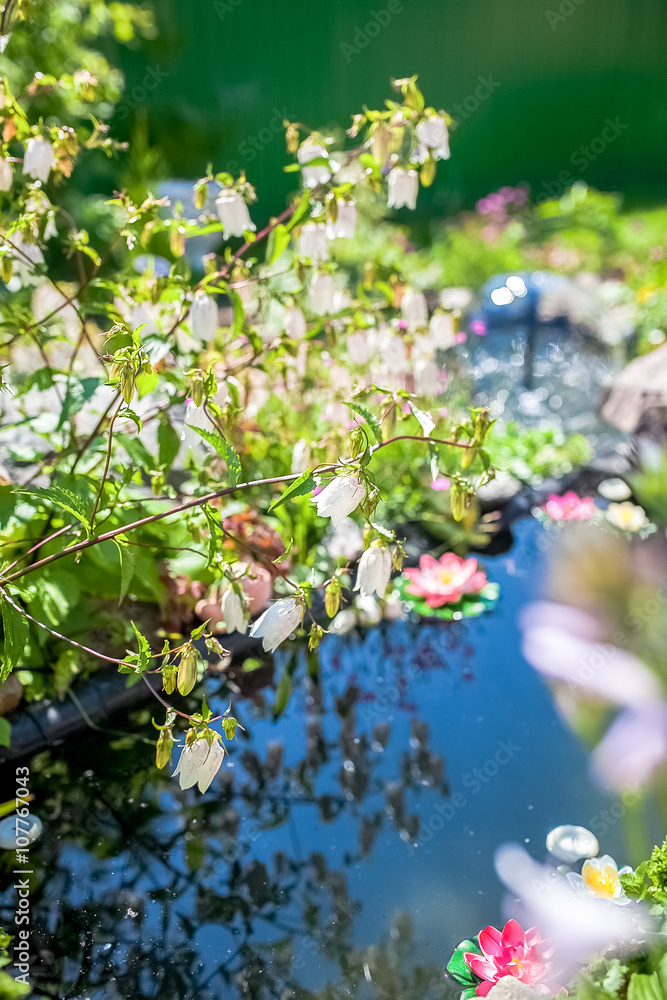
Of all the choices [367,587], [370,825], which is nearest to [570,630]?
[370,825]

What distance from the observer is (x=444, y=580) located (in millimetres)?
2412

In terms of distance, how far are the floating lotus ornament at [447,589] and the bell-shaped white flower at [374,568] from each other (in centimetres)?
106

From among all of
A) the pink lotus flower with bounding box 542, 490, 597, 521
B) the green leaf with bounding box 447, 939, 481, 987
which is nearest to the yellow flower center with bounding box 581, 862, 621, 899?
the green leaf with bounding box 447, 939, 481, 987

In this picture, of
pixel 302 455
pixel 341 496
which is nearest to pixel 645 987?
pixel 341 496

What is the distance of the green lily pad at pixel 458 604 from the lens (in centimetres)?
235

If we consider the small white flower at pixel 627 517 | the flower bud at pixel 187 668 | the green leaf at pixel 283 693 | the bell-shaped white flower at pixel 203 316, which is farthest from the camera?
the small white flower at pixel 627 517

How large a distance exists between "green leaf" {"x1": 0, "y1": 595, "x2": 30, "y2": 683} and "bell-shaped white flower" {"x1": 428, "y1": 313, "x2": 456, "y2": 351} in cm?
123

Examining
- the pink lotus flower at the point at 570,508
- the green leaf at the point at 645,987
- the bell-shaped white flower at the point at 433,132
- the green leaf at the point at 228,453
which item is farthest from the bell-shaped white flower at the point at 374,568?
the pink lotus flower at the point at 570,508

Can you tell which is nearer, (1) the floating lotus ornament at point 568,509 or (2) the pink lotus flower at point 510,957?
(2) the pink lotus flower at point 510,957

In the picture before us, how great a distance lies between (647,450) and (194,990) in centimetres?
234

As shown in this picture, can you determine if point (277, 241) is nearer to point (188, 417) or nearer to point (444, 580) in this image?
point (188, 417)

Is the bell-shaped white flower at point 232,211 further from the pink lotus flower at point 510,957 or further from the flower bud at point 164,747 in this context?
the pink lotus flower at point 510,957

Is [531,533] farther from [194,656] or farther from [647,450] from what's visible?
[194,656]

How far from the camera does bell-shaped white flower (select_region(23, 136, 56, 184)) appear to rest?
1.65m
